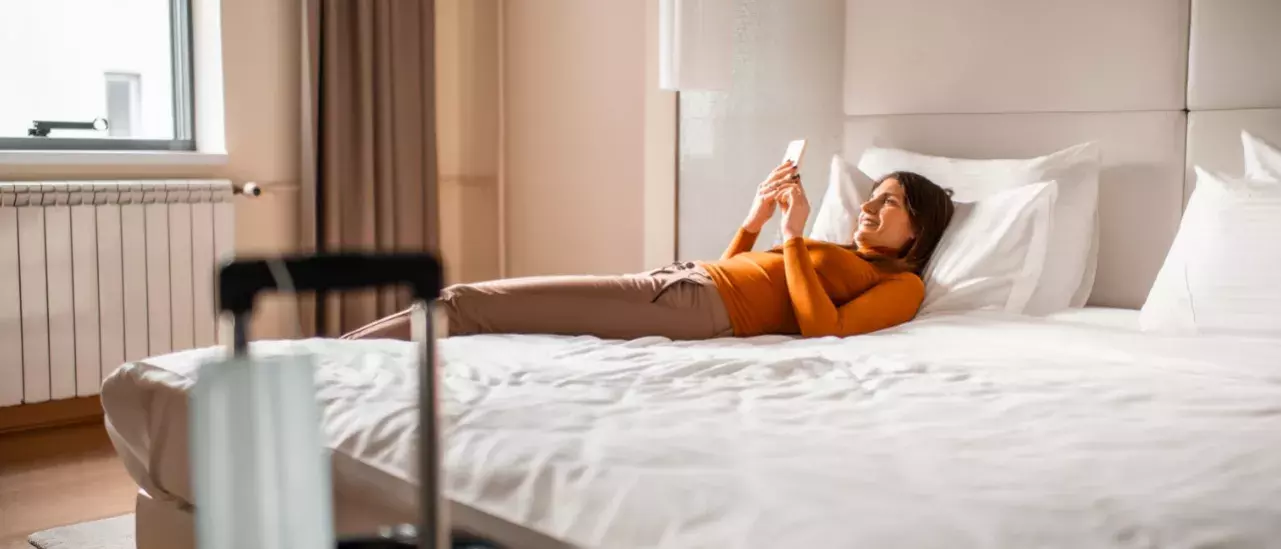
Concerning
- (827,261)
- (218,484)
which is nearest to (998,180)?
(827,261)

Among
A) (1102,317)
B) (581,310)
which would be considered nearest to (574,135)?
(581,310)

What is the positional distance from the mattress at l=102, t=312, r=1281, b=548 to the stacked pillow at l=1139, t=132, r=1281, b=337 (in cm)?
7

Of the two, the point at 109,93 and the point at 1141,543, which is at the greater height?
the point at 109,93

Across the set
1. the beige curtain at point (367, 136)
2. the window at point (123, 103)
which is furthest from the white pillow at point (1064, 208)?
the window at point (123, 103)

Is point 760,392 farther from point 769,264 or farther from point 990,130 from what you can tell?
point 990,130

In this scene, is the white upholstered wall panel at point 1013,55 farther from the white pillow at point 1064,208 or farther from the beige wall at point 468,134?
the beige wall at point 468,134

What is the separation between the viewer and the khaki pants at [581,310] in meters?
2.33

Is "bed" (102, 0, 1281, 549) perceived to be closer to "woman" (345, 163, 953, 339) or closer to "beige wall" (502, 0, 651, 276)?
"woman" (345, 163, 953, 339)

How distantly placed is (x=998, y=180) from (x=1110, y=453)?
153 centimetres

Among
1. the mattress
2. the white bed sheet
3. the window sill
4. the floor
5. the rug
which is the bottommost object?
the floor

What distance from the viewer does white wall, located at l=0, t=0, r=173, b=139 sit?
11.9 feet

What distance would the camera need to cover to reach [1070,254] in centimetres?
270

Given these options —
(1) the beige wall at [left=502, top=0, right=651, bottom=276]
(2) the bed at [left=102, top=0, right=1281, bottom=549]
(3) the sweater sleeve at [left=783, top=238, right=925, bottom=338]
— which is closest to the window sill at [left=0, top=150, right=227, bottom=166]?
(1) the beige wall at [left=502, top=0, right=651, bottom=276]

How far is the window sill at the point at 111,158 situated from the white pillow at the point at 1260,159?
2953mm
